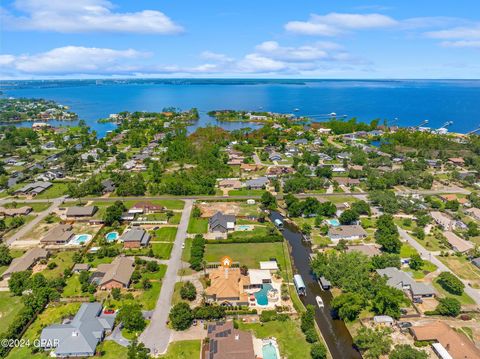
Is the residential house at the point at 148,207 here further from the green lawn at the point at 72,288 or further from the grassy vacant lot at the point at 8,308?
the grassy vacant lot at the point at 8,308

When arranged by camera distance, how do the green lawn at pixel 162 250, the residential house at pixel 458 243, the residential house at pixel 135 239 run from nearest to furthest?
the green lawn at pixel 162 250
the residential house at pixel 458 243
the residential house at pixel 135 239

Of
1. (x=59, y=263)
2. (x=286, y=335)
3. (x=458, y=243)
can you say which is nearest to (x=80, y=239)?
(x=59, y=263)

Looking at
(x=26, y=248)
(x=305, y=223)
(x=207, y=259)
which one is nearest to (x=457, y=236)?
(x=305, y=223)

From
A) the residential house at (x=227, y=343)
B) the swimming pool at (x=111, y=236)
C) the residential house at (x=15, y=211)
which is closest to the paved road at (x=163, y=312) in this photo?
the residential house at (x=227, y=343)

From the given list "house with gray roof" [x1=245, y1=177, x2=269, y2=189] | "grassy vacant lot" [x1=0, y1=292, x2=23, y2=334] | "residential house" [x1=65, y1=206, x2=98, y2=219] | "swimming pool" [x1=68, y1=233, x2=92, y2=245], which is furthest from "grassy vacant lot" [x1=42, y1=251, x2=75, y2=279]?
"house with gray roof" [x1=245, y1=177, x2=269, y2=189]

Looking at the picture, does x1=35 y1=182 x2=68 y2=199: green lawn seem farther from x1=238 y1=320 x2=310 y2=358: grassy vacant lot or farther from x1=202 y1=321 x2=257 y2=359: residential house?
x1=238 y1=320 x2=310 y2=358: grassy vacant lot

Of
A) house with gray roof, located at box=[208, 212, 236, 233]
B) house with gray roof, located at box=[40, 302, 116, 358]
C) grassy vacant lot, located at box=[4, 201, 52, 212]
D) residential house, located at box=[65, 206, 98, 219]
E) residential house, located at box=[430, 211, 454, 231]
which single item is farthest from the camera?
grassy vacant lot, located at box=[4, 201, 52, 212]
